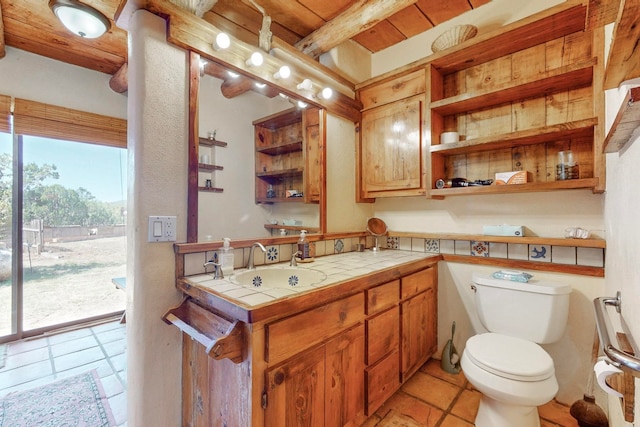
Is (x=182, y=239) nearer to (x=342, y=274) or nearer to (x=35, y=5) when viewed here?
(x=342, y=274)

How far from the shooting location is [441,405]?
1672mm

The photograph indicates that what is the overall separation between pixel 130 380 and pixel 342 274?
3.61ft

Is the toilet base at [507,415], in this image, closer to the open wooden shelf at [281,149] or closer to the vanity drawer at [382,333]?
the vanity drawer at [382,333]

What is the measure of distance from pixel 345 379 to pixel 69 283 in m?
2.99

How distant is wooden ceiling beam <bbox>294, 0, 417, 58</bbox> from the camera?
170 centimetres

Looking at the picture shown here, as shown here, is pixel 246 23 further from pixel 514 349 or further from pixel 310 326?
pixel 514 349

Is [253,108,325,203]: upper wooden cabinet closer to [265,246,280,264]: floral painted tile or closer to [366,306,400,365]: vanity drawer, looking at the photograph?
[265,246,280,264]: floral painted tile

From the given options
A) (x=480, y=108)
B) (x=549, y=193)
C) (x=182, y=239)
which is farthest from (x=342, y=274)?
(x=480, y=108)

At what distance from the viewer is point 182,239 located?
4.43ft

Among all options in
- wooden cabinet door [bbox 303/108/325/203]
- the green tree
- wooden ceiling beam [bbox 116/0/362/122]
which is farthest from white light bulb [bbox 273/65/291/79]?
the green tree

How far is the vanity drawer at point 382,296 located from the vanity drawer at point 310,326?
70mm

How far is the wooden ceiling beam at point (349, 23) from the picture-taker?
1.70 metres

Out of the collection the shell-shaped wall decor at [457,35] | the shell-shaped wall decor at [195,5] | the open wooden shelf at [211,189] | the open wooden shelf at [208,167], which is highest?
the shell-shaped wall decor at [457,35]

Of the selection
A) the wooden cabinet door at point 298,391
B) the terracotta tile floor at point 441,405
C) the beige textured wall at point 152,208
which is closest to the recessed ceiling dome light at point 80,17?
the beige textured wall at point 152,208
